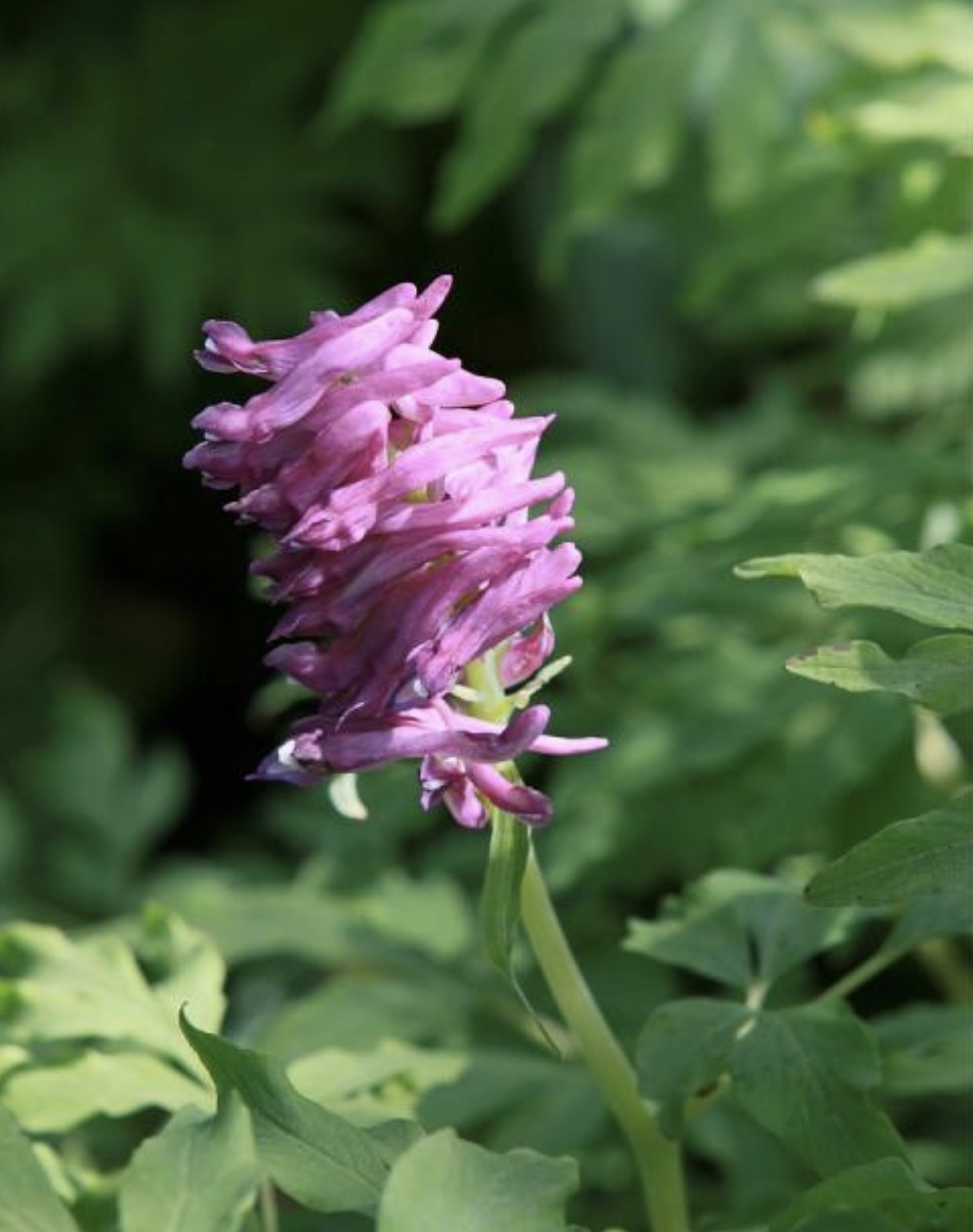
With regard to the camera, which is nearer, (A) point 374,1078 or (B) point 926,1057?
(A) point 374,1078

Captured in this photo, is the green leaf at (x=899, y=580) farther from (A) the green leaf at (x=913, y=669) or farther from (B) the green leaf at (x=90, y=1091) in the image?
(B) the green leaf at (x=90, y=1091)

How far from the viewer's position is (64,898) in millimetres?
3752

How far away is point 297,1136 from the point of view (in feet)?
4.30

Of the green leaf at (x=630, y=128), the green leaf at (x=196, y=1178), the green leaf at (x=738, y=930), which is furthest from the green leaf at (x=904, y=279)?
the green leaf at (x=196, y=1178)

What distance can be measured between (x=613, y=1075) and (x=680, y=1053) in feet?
0.20

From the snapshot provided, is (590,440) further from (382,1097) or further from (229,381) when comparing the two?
(382,1097)

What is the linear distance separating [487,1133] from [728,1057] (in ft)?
3.06

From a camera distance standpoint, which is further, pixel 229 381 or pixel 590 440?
pixel 229 381

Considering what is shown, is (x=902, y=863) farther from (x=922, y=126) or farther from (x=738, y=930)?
(x=922, y=126)

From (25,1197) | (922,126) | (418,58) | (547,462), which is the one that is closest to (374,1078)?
(25,1197)

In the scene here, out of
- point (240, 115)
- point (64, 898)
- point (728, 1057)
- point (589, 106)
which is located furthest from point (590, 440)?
point (728, 1057)

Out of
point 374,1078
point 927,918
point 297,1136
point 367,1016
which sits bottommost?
point 367,1016

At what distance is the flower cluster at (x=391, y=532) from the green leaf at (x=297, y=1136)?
0.60ft

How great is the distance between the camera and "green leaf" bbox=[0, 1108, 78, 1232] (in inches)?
48.6
